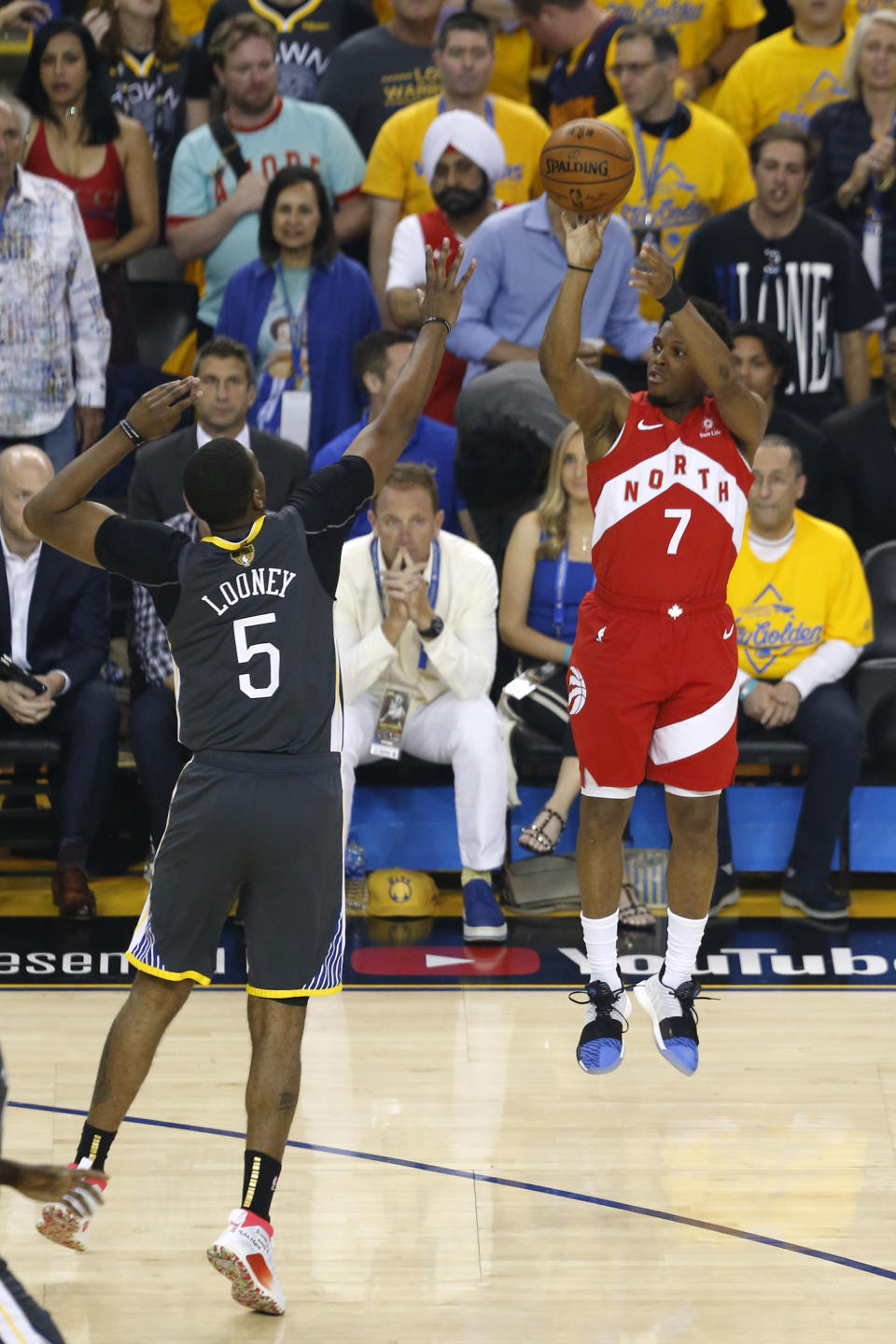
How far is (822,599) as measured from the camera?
23.5 ft

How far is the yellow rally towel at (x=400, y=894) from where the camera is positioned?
7086 mm

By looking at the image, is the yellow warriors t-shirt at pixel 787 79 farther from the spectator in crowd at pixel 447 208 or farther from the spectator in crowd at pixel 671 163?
the spectator in crowd at pixel 447 208

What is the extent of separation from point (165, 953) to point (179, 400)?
132cm

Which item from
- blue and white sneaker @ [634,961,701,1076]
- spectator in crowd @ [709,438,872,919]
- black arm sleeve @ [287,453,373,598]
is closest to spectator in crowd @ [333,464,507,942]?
spectator in crowd @ [709,438,872,919]

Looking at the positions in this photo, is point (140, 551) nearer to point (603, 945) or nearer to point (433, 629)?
point (603, 945)

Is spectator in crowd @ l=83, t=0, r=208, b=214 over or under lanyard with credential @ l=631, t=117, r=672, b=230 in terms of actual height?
over

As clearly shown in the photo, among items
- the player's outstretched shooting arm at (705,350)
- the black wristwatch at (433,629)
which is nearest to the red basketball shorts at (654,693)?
the player's outstretched shooting arm at (705,350)

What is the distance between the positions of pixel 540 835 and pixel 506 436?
1.60 meters

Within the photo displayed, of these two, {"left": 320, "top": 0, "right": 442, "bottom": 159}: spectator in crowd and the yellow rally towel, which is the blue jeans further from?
{"left": 320, "top": 0, "right": 442, "bottom": 159}: spectator in crowd

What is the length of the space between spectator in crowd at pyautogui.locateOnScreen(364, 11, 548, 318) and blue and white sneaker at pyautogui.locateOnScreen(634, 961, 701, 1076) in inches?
162

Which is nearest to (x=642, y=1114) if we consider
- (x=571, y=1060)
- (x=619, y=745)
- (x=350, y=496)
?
(x=571, y=1060)

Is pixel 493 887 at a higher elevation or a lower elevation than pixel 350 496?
lower

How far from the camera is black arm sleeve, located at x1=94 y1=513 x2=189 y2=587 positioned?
4355 mm

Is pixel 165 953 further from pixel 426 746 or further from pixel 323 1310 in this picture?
pixel 426 746
